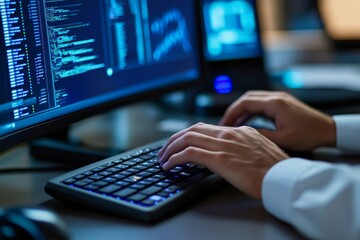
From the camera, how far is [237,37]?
4.79 ft

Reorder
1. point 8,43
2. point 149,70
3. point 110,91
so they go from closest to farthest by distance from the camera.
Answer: point 8,43
point 110,91
point 149,70

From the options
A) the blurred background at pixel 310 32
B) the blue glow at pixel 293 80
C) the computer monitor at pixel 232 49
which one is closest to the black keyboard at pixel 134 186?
the computer monitor at pixel 232 49

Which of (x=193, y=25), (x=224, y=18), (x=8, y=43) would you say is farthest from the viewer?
(x=224, y=18)

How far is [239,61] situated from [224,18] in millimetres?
123

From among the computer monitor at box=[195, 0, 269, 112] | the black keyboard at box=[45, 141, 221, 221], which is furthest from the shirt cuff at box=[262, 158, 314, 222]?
the computer monitor at box=[195, 0, 269, 112]

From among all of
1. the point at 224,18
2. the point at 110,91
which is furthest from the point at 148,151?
the point at 224,18

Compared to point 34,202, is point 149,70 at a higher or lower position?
higher

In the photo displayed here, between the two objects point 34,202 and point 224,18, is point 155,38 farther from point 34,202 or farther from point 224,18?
point 34,202

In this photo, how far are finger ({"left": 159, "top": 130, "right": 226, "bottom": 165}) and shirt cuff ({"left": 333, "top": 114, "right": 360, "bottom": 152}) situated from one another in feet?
1.08

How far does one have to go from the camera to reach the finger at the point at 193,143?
2.57 ft

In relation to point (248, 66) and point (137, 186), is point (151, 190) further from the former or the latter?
point (248, 66)

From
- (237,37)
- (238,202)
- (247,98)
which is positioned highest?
(237,37)

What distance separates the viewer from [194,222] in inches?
28.0

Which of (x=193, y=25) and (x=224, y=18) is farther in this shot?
(x=224, y=18)
